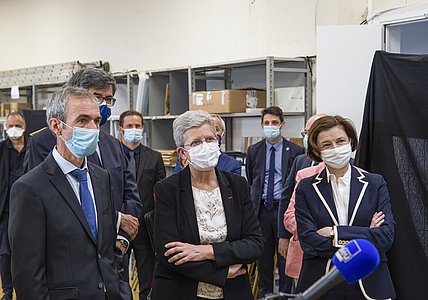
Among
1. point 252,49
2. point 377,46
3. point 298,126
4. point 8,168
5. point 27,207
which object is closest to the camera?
point 27,207

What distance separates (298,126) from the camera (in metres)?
5.60

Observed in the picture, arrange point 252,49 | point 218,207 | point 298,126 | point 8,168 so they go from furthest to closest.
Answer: point 252,49
point 298,126
point 8,168
point 218,207

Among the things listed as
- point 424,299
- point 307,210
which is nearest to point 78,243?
point 307,210

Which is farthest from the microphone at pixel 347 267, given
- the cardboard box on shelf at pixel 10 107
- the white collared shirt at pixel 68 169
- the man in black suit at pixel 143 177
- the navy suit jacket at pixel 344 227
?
the cardboard box on shelf at pixel 10 107

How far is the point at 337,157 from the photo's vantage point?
287cm

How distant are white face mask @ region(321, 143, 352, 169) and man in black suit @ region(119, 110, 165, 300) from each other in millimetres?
2113

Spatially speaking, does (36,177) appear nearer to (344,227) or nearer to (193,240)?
(193,240)

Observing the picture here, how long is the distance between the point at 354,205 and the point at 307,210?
23cm

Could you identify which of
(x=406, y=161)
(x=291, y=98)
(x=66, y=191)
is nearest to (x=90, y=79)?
(x=66, y=191)

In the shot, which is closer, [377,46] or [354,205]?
[354,205]

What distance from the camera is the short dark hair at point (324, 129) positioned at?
9.69 feet

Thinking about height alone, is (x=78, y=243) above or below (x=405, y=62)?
below

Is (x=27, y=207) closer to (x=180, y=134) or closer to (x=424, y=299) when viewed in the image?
(x=180, y=134)

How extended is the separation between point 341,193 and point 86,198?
1256 mm
